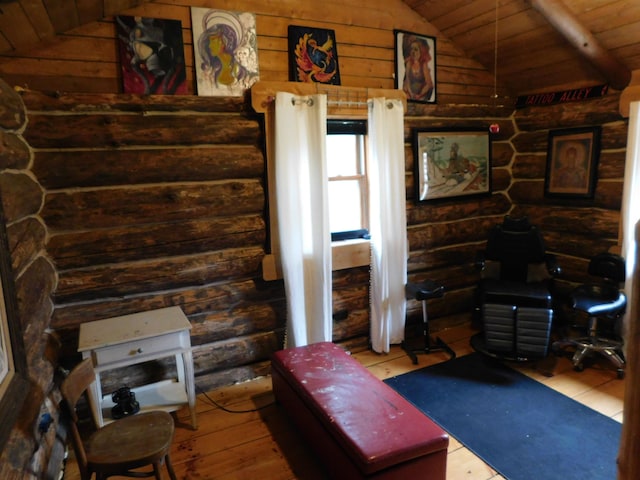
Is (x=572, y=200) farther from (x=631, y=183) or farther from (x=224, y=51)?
(x=224, y=51)

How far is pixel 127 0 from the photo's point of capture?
2666 mm

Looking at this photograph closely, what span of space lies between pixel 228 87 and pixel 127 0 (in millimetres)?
811

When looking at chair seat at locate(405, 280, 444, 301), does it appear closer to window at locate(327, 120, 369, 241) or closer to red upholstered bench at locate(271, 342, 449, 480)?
window at locate(327, 120, 369, 241)

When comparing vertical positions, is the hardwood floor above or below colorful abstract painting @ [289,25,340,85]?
below

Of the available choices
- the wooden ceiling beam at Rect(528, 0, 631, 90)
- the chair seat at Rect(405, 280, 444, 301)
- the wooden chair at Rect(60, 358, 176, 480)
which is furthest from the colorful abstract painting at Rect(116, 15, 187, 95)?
the wooden ceiling beam at Rect(528, 0, 631, 90)

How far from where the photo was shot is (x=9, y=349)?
178 centimetres

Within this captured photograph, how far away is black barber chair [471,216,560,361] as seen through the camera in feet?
11.1

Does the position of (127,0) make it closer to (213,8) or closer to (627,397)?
(213,8)

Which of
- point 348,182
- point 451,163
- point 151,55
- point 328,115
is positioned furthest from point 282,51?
point 451,163

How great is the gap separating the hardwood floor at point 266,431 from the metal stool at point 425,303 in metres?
0.07

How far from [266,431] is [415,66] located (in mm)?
3286

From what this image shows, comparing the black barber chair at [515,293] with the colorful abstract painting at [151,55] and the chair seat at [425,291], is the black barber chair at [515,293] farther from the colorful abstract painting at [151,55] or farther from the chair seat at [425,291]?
the colorful abstract painting at [151,55]

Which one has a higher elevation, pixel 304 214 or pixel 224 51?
pixel 224 51

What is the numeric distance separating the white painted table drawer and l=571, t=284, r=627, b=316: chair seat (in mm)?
2985
